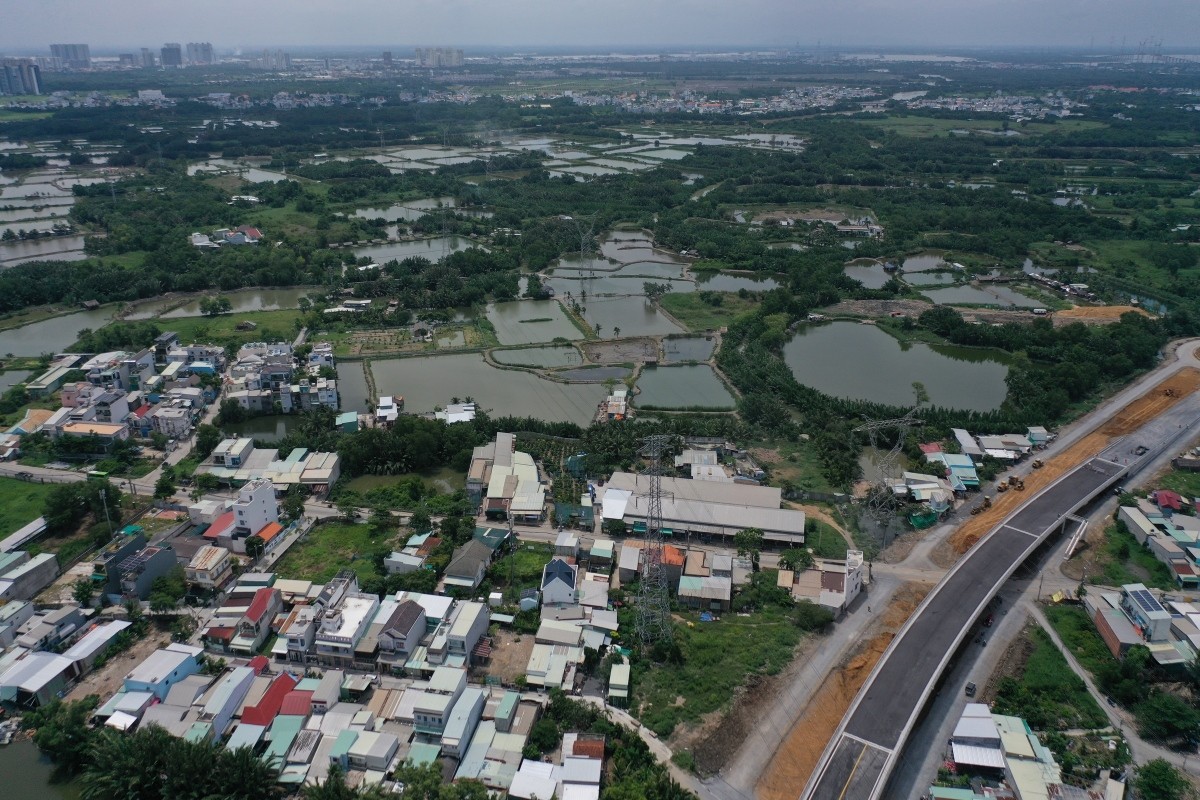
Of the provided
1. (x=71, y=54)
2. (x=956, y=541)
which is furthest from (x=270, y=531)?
(x=71, y=54)

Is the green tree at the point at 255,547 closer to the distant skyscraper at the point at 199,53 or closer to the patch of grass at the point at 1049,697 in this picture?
the patch of grass at the point at 1049,697

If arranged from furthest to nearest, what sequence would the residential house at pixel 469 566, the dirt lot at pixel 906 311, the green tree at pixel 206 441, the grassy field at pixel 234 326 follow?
the dirt lot at pixel 906 311 < the grassy field at pixel 234 326 < the green tree at pixel 206 441 < the residential house at pixel 469 566

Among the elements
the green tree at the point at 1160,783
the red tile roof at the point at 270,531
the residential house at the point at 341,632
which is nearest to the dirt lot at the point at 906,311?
the green tree at the point at 1160,783

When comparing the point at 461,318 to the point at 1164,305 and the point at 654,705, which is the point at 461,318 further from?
the point at 1164,305

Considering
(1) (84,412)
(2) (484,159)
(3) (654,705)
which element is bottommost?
(3) (654,705)

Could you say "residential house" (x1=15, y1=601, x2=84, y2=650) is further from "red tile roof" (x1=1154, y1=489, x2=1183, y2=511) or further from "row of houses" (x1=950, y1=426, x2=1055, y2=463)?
"red tile roof" (x1=1154, y1=489, x2=1183, y2=511)

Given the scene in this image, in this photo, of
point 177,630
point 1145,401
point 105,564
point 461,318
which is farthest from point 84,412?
point 1145,401

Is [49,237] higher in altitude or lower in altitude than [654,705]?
higher

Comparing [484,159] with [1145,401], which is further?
[484,159]
